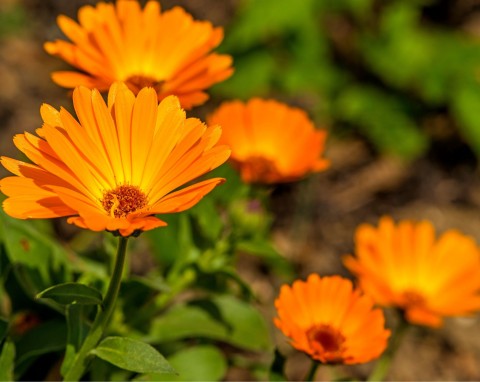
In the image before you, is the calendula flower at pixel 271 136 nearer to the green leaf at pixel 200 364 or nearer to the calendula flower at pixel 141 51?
the calendula flower at pixel 141 51

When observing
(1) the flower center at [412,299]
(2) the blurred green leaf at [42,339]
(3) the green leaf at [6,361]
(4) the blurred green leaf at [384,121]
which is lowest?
(1) the flower center at [412,299]

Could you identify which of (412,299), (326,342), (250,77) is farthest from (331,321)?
(250,77)

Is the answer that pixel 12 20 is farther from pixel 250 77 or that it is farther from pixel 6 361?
pixel 6 361

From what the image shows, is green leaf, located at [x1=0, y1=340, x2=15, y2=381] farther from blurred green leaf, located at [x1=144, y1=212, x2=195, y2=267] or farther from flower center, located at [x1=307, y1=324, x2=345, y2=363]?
flower center, located at [x1=307, y1=324, x2=345, y2=363]

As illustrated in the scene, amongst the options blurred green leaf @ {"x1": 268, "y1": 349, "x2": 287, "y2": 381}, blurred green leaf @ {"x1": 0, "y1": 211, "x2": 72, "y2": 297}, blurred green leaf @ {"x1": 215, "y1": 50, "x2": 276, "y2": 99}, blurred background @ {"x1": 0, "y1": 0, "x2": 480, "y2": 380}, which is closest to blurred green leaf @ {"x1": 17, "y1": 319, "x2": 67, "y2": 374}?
blurred green leaf @ {"x1": 0, "y1": 211, "x2": 72, "y2": 297}

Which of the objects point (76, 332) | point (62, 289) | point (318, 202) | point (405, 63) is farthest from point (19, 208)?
point (405, 63)

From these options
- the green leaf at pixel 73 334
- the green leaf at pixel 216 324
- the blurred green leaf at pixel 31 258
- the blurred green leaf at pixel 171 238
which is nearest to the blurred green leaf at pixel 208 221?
the blurred green leaf at pixel 171 238
